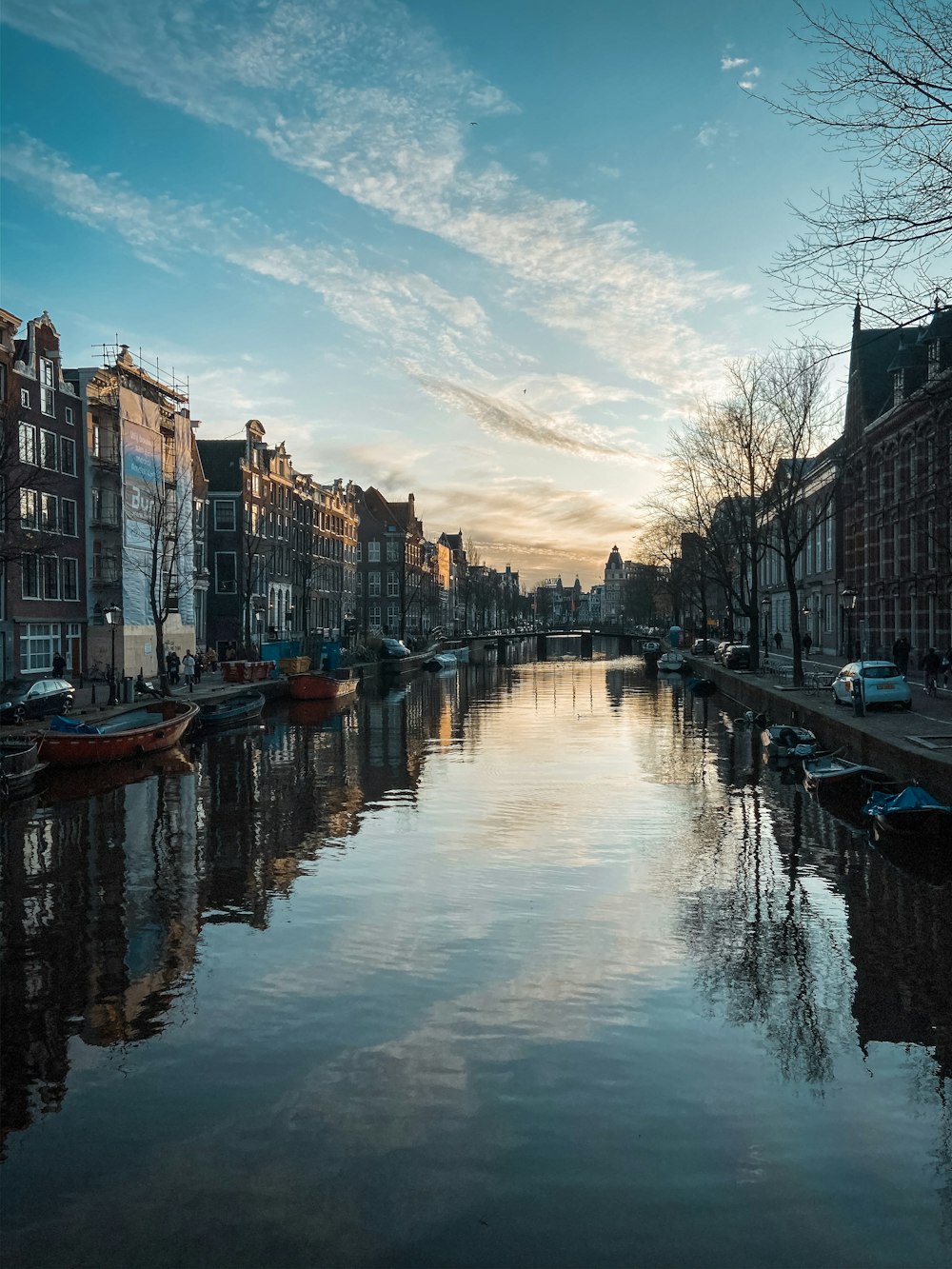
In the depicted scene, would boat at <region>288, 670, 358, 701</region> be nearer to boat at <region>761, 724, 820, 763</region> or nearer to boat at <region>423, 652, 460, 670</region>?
boat at <region>761, 724, 820, 763</region>

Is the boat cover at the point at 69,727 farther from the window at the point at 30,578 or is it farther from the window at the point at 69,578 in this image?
the window at the point at 69,578

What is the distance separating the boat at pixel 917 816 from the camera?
65.1ft

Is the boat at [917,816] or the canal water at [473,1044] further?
the boat at [917,816]

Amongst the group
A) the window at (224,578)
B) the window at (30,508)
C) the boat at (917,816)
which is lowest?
the boat at (917,816)

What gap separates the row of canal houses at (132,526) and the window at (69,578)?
10 centimetres

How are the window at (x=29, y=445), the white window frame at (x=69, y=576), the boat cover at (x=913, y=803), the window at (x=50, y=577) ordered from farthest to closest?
the white window frame at (x=69, y=576)
the window at (x=50, y=577)
the window at (x=29, y=445)
the boat cover at (x=913, y=803)

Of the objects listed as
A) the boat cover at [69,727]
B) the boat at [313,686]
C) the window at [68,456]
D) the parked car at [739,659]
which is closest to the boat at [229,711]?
the boat at [313,686]

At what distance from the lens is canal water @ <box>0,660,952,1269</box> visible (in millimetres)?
7566

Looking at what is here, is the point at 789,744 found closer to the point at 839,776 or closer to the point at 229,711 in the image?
the point at 839,776

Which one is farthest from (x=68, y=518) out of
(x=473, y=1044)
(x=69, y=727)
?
(x=473, y=1044)

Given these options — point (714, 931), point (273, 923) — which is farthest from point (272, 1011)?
point (714, 931)

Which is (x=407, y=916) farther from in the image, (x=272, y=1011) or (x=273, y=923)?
(x=272, y=1011)

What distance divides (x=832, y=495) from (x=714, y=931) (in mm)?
34277

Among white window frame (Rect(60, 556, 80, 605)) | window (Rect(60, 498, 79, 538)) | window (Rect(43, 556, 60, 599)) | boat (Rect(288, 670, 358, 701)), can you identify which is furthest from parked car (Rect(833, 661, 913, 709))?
window (Rect(60, 498, 79, 538))
